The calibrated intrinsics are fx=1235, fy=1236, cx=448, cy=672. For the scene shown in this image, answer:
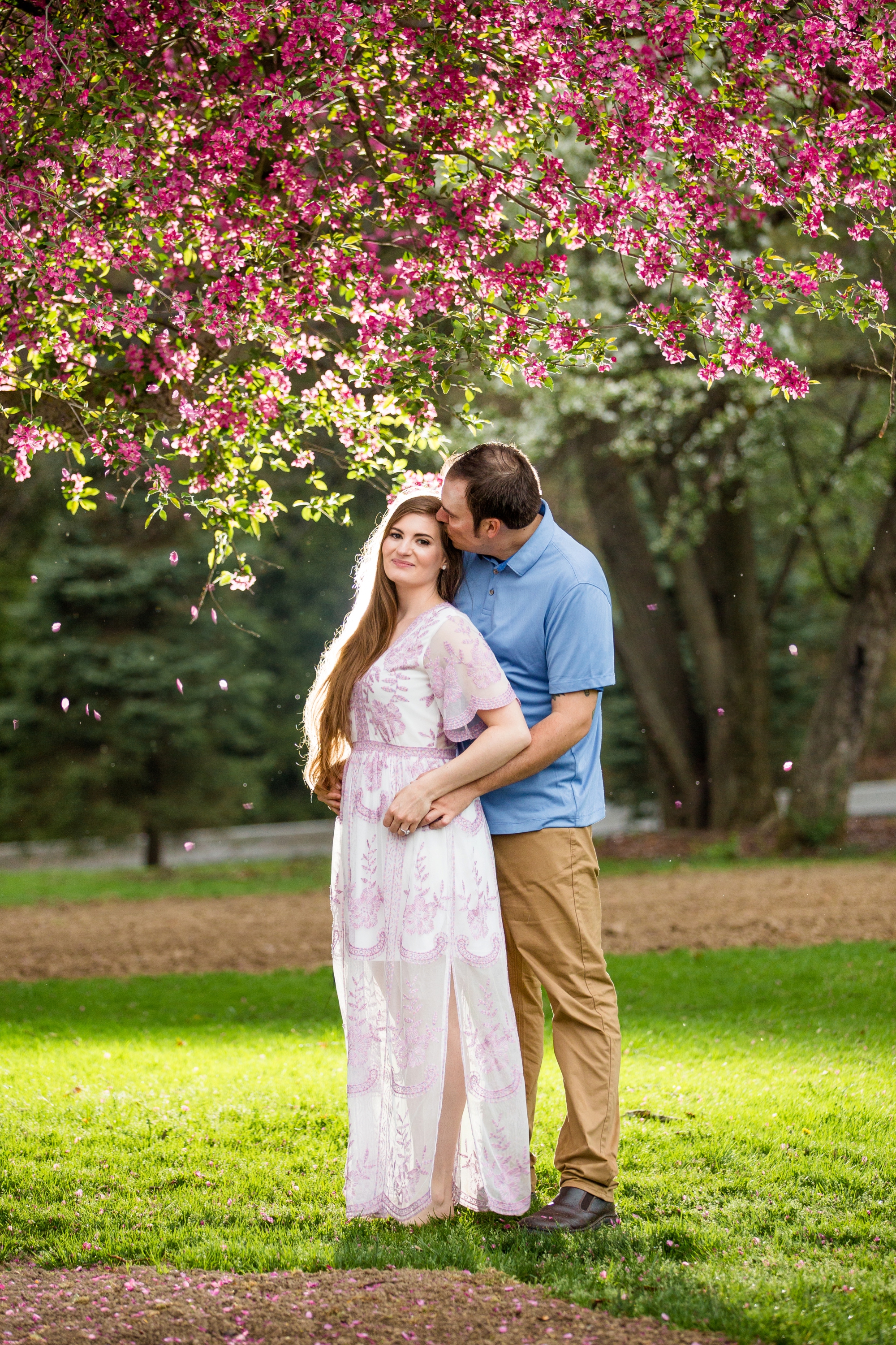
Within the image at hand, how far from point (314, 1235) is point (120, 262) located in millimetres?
2953

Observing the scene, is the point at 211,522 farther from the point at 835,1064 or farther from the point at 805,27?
the point at 835,1064

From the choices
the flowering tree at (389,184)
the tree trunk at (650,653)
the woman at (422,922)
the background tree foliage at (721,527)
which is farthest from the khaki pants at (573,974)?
the tree trunk at (650,653)

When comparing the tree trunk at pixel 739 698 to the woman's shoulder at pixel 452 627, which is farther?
the tree trunk at pixel 739 698

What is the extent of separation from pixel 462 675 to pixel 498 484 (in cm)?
53

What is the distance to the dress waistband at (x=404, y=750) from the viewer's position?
334cm

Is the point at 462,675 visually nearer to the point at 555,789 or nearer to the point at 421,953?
the point at 555,789

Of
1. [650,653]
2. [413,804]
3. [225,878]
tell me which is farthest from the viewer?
[650,653]

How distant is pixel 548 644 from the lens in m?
3.37

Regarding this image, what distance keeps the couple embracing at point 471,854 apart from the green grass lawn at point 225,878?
8.70 m

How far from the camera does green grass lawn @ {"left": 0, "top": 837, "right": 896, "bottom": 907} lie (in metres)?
12.2

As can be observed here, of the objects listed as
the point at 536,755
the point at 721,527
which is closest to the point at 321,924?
the point at 536,755

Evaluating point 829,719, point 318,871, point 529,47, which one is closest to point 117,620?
point 318,871

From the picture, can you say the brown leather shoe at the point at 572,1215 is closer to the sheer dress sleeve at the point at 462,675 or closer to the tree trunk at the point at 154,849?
the sheer dress sleeve at the point at 462,675

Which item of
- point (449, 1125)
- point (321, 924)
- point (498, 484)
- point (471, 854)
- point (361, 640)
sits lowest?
point (321, 924)
